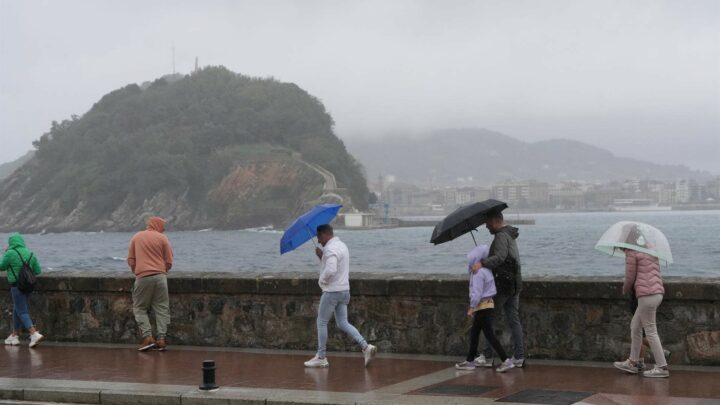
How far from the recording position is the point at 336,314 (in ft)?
33.3

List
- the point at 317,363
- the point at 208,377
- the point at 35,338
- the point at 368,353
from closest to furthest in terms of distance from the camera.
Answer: the point at 208,377 → the point at 368,353 → the point at 317,363 → the point at 35,338

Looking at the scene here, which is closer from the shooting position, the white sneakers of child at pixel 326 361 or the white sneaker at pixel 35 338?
the white sneakers of child at pixel 326 361

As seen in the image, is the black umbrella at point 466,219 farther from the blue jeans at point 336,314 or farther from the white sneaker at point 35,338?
the white sneaker at point 35,338

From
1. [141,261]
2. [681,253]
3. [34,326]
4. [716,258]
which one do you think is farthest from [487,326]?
[681,253]

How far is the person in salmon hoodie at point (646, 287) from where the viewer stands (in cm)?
871

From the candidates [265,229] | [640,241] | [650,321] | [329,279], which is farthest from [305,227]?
[265,229]

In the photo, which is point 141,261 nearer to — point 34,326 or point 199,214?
point 34,326

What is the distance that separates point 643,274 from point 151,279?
19.1 feet

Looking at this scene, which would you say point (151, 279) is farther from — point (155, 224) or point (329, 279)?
point (329, 279)

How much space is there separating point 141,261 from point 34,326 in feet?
7.89

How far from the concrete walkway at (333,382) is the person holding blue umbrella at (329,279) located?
249 mm

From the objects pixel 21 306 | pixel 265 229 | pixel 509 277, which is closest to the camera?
pixel 509 277

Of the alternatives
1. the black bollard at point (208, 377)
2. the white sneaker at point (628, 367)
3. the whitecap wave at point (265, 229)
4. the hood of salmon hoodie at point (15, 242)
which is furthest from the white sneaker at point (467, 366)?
the whitecap wave at point (265, 229)

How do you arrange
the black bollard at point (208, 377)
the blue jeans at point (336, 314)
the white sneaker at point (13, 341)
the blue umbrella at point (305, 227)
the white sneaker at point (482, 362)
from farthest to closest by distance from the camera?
the white sneaker at point (13, 341) → the blue umbrella at point (305, 227) → the blue jeans at point (336, 314) → the white sneaker at point (482, 362) → the black bollard at point (208, 377)
